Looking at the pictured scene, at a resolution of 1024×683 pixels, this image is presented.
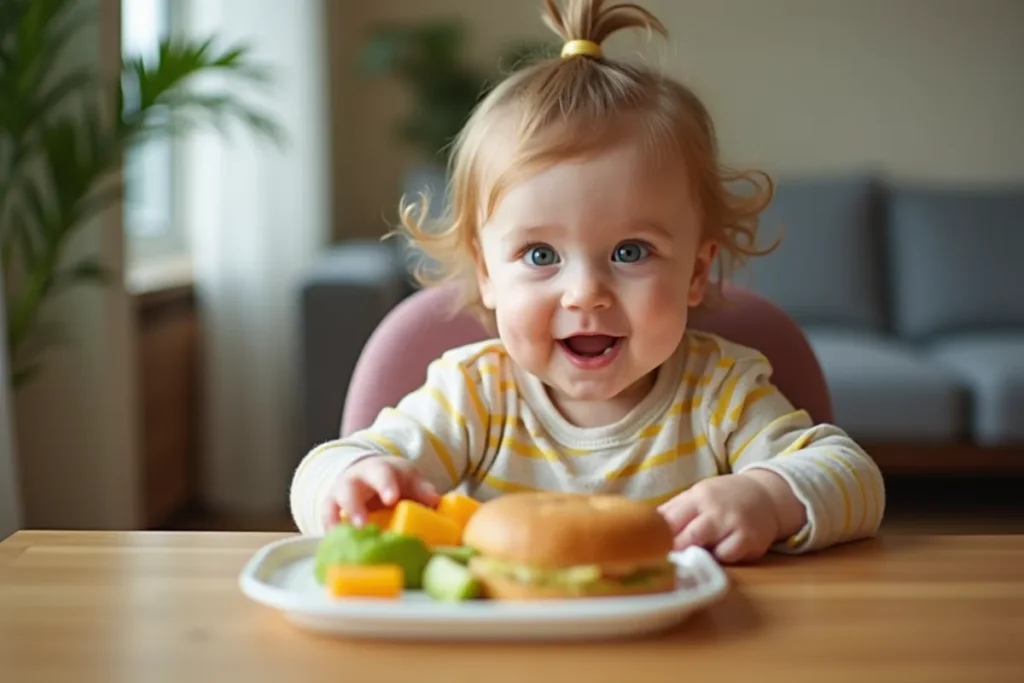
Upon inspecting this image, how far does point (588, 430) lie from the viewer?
1.20 m

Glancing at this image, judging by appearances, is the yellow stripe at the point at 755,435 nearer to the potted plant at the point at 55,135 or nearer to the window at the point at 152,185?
the potted plant at the point at 55,135

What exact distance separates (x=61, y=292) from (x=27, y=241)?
0.31 metres

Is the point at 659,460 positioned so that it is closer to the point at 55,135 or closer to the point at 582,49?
the point at 582,49

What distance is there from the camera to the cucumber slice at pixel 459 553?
29.9 inches

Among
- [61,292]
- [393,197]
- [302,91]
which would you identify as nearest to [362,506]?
[61,292]

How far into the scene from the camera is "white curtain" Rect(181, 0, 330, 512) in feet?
12.3

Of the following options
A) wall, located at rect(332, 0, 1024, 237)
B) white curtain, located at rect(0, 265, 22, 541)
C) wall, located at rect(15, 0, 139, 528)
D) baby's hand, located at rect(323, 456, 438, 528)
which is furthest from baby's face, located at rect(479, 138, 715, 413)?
wall, located at rect(332, 0, 1024, 237)

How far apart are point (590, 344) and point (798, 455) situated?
0.70 ft

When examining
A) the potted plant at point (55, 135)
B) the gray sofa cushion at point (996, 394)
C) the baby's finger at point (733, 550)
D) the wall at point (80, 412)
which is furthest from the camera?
the gray sofa cushion at point (996, 394)

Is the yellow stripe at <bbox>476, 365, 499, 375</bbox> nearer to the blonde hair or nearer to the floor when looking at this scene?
the blonde hair

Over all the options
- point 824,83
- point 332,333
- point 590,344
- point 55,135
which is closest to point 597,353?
point 590,344

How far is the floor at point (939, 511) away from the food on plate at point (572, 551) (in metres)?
2.86

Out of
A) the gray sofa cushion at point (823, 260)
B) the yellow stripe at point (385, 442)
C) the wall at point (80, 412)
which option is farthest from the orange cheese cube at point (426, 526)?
→ the gray sofa cushion at point (823, 260)

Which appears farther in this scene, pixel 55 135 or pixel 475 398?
pixel 55 135
